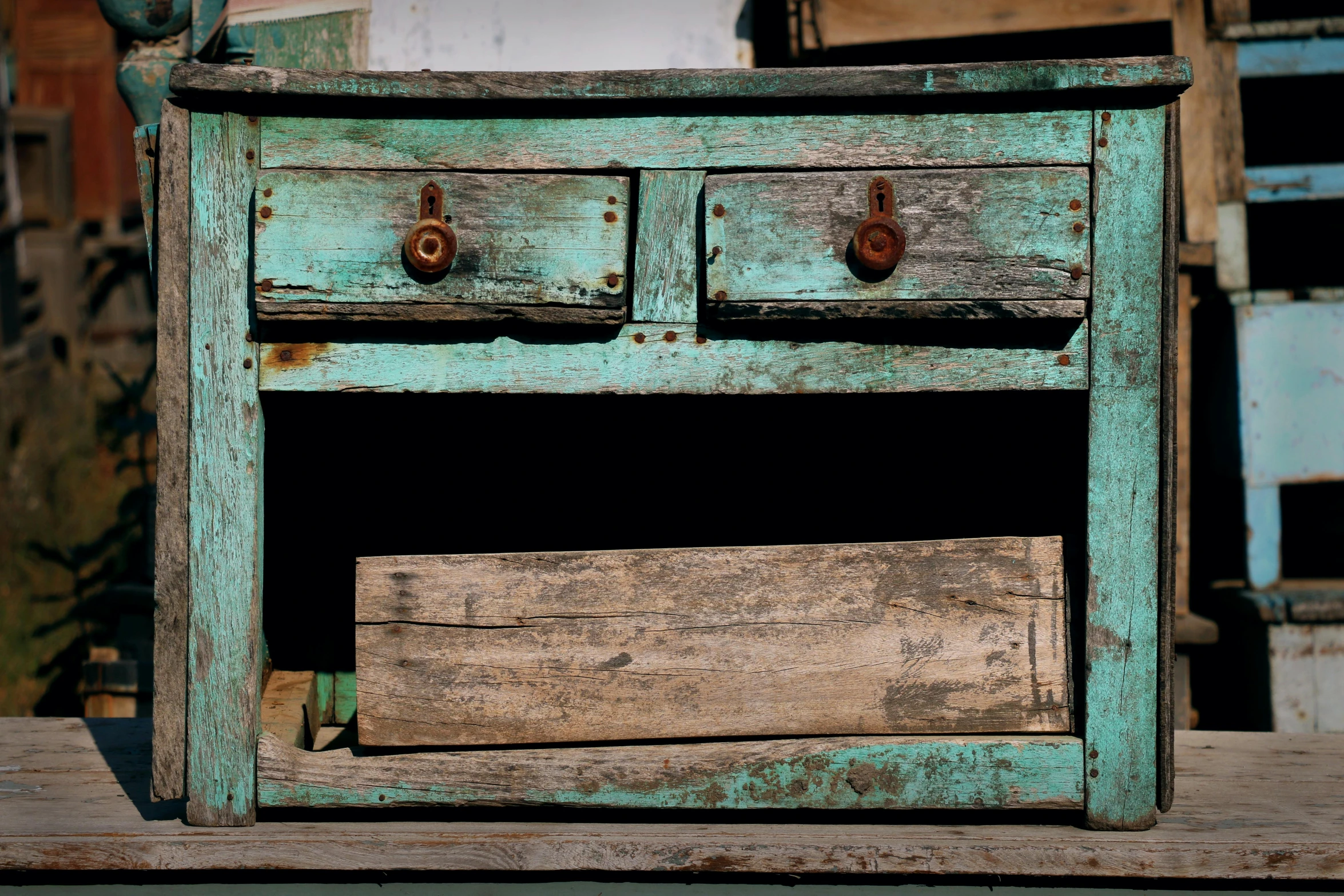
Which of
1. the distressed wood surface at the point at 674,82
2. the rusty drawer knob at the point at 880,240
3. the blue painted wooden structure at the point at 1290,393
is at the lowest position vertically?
the blue painted wooden structure at the point at 1290,393

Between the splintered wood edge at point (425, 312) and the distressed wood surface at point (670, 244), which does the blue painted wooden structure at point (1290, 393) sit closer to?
the distressed wood surface at point (670, 244)

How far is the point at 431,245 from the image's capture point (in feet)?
5.20

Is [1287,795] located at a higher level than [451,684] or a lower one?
lower

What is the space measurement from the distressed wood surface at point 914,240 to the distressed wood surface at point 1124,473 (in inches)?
2.7

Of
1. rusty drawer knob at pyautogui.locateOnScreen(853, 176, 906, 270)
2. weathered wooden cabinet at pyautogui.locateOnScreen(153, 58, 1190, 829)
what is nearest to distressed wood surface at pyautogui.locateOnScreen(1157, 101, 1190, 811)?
weathered wooden cabinet at pyautogui.locateOnScreen(153, 58, 1190, 829)

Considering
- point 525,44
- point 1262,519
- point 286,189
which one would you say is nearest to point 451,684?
point 286,189

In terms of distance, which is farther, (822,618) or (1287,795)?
(1287,795)

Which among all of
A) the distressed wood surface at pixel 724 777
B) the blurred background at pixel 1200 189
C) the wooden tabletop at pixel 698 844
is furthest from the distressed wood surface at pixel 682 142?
the wooden tabletop at pixel 698 844

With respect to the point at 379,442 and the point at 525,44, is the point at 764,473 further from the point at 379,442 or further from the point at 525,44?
the point at 525,44

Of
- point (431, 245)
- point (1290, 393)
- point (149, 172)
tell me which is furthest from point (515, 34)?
point (1290, 393)

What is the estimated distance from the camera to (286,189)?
1607 millimetres

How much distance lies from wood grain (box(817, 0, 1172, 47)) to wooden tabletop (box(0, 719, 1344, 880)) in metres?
1.76

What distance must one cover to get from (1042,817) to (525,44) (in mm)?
1961

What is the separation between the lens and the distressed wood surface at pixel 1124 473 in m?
1.62
